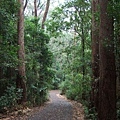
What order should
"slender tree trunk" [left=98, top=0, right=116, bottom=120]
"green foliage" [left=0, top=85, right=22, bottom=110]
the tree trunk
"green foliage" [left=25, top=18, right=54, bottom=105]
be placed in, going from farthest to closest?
"green foliage" [left=25, top=18, right=54, bottom=105], the tree trunk, "green foliage" [left=0, top=85, right=22, bottom=110], "slender tree trunk" [left=98, top=0, right=116, bottom=120]

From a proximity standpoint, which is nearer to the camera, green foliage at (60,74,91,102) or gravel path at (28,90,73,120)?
gravel path at (28,90,73,120)

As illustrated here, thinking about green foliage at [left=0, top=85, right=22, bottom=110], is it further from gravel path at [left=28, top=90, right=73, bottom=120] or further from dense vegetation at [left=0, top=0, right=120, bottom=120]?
gravel path at [left=28, top=90, right=73, bottom=120]

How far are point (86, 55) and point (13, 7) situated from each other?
334 inches

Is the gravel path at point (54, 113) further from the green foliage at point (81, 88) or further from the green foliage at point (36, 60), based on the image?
the green foliage at point (81, 88)

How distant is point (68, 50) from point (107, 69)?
16.5 m

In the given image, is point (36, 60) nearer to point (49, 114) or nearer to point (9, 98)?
point (9, 98)

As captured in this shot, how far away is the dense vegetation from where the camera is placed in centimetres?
773

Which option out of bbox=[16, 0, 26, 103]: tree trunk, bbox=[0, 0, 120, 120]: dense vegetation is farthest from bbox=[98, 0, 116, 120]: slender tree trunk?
bbox=[16, 0, 26, 103]: tree trunk

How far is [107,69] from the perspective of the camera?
24.9 feet

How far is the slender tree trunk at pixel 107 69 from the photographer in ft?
24.9

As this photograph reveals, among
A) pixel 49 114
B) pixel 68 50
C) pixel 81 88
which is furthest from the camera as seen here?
pixel 68 50

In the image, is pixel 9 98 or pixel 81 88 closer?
pixel 9 98

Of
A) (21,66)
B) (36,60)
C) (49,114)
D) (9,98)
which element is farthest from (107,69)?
(36,60)

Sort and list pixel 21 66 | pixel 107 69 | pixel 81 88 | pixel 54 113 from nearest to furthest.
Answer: pixel 107 69 → pixel 54 113 → pixel 21 66 → pixel 81 88
